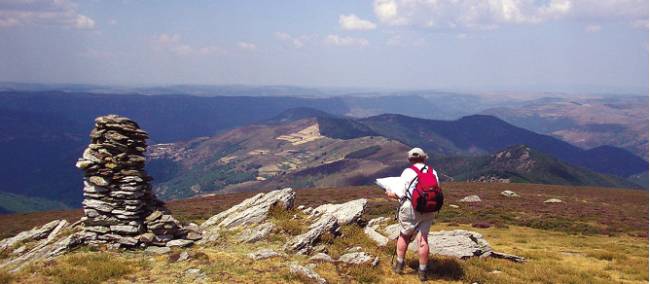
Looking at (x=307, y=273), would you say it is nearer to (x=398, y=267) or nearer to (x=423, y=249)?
(x=398, y=267)

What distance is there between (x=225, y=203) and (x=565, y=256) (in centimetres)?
6520

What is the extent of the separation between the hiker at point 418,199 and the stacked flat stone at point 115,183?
12.0 meters

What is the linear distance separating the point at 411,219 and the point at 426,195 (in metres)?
1.10

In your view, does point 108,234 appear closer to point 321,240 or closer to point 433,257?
point 321,240

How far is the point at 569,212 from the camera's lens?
58.4 meters

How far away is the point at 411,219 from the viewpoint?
584 inches

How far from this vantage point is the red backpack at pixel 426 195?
14.2 m

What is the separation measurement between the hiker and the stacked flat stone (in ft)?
39.3

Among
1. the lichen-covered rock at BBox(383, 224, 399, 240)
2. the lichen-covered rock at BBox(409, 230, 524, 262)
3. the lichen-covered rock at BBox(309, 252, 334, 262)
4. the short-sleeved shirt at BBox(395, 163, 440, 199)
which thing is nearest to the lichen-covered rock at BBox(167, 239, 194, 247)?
the lichen-covered rock at BBox(309, 252, 334, 262)

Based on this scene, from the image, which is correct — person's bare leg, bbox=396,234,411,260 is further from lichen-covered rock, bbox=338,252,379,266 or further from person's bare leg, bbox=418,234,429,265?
lichen-covered rock, bbox=338,252,379,266

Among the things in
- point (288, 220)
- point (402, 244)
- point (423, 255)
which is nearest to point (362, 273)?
point (402, 244)

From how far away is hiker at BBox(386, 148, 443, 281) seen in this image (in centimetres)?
1427

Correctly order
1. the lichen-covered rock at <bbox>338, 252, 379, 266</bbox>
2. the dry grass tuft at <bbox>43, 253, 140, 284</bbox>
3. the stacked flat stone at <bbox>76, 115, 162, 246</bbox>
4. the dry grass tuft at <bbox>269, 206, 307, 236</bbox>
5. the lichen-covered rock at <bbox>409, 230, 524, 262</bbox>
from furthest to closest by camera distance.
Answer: the dry grass tuft at <bbox>269, 206, 307, 236</bbox> < the stacked flat stone at <bbox>76, 115, 162, 246</bbox> < the lichen-covered rock at <bbox>409, 230, 524, 262</bbox> < the lichen-covered rock at <bbox>338, 252, 379, 266</bbox> < the dry grass tuft at <bbox>43, 253, 140, 284</bbox>

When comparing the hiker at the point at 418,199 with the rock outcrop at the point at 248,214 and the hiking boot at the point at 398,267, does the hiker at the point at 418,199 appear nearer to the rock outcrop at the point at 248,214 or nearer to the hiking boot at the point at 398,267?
the hiking boot at the point at 398,267
